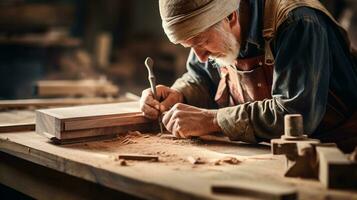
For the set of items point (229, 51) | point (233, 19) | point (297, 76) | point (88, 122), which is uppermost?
point (233, 19)

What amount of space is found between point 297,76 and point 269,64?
0.31m

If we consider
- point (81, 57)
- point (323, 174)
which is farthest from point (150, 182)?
point (81, 57)

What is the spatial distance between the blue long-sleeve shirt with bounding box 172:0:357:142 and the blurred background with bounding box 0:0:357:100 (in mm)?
2852

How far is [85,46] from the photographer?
1423cm

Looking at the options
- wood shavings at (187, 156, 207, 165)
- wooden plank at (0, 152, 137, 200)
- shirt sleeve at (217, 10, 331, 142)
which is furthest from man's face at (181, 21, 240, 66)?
wooden plank at (0, 152, 137, 200)

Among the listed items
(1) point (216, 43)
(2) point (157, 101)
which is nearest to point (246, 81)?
(1) point (216, 43)

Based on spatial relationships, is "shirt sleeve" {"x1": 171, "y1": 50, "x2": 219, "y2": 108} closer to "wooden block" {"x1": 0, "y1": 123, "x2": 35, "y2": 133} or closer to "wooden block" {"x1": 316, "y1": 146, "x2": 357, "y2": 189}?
"wooden block" {"x1": 0, "y1": 123, "x2": 35, "y2": 133}

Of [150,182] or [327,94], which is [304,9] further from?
[150,182]

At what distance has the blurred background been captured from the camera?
838 cm

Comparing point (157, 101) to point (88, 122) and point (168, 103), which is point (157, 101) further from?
point (88, 122)

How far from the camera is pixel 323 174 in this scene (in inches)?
102

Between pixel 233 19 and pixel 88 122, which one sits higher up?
pixel 233 19

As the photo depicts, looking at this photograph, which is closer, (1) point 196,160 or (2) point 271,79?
(1) point 196,160

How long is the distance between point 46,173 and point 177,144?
2.47 ft
